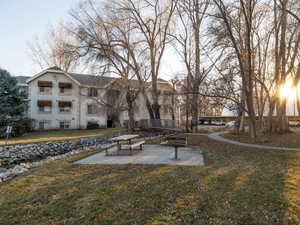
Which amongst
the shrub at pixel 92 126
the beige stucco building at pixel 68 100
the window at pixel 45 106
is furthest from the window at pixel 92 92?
the window at pixel 45 106

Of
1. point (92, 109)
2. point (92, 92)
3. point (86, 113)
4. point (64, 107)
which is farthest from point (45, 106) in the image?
point (92, 92)

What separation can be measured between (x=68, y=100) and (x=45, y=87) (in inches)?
148

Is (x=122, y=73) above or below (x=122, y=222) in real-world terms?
above

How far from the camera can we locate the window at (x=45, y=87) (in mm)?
25491

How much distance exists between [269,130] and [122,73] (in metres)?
16.5

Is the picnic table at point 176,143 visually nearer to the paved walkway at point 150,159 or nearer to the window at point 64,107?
the paved walkway at point 150,159

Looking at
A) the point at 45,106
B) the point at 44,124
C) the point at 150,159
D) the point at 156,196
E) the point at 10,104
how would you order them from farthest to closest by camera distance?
the point at 45,106, the point at 44,124, the point at 10,104, the point at 150,159, the point at 156,196

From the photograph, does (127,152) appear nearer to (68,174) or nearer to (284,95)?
(68,174)

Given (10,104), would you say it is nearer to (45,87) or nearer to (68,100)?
(45,87)

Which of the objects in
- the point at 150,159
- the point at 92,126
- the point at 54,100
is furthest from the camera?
the point at 92,126

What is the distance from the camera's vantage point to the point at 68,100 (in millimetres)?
27359

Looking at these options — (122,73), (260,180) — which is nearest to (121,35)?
(122,73)

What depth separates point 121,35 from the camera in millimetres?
19672

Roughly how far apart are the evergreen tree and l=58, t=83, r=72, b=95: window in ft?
22.5
